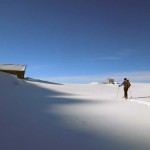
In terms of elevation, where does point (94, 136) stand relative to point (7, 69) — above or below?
below

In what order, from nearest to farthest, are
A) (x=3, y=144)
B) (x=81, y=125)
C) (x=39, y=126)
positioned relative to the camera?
1. (x=3, y=144)
2. (x=39, y=126)
3. (x=81, y=125)

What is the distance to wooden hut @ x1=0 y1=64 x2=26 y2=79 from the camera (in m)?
59.5

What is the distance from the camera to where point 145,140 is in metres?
6.31

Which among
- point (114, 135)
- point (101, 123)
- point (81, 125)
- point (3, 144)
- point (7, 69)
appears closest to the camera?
point (3, 144)

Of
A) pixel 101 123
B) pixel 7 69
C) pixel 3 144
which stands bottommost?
pixel 3 144

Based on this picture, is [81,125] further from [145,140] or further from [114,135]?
[145,140]

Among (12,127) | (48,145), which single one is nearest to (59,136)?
(48,145)

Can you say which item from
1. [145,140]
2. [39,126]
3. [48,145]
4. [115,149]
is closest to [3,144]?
[48,145]

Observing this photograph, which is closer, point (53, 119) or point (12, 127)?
point (12, 127)

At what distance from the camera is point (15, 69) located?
60.3 m

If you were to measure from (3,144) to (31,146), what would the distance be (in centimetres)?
62

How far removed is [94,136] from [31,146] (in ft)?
6.03

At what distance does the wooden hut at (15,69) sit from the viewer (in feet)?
195

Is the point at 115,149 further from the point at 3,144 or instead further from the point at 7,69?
the point at 7,69
